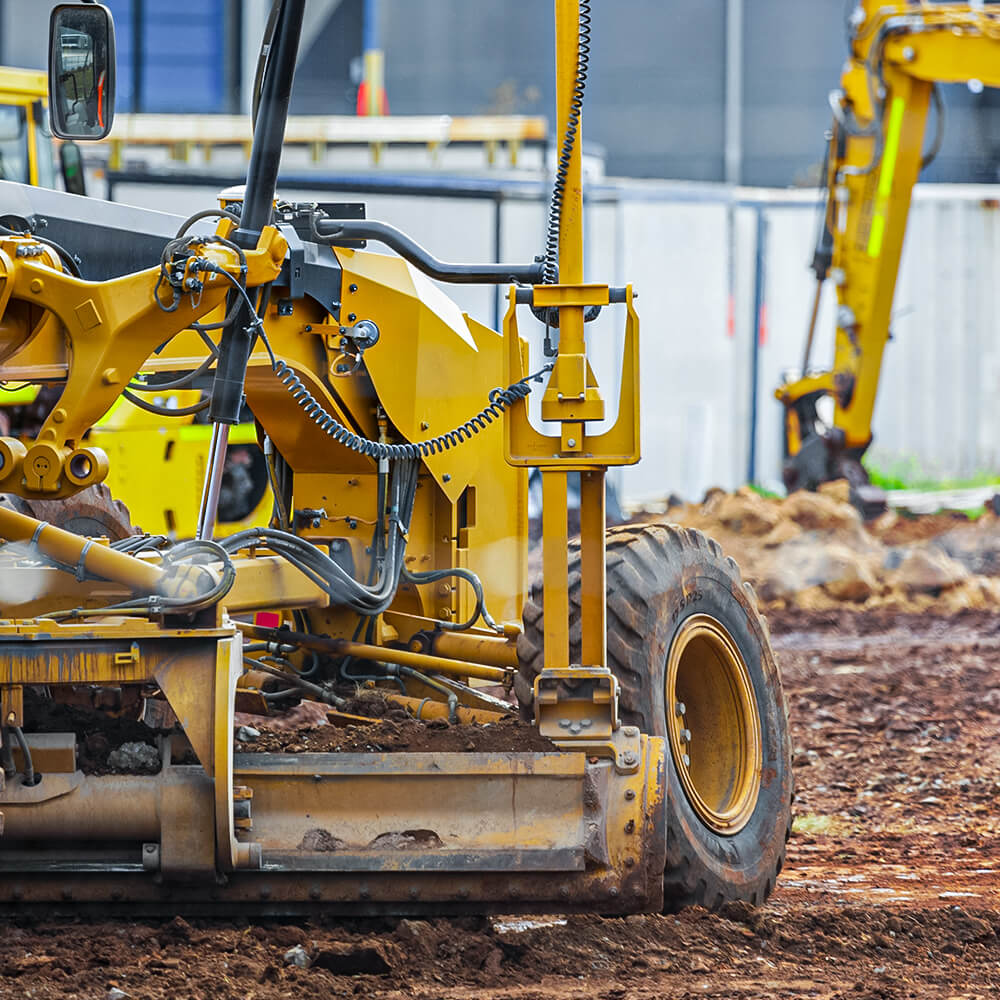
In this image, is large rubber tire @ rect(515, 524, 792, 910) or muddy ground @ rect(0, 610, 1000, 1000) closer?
muddy ground @ rect(0, 610, 1000, 1000)

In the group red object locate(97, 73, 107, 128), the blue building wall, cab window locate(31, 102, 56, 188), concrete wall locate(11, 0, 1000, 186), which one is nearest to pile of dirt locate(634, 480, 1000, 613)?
cab window locate(31, 102, 56, 188)

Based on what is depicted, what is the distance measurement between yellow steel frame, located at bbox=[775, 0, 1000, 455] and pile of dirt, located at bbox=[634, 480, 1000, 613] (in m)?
1.21

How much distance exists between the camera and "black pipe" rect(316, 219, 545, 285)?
5.19m

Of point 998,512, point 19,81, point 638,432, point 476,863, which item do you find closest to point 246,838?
point 476,863

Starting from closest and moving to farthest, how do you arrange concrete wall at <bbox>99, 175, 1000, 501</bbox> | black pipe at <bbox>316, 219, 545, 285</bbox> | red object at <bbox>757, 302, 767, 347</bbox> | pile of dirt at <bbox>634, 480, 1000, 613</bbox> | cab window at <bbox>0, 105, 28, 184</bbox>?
black pipe at <bbox>316, 219, 545, 285</bbox>, cab window at <bbox>0, 105, 28, 184</bbox>, pile of dirt at <bbox>634, 480, 1000, 613</bbox>, concrete wall at <bbox>99, 175, 1000, 501</bbox>, red object at <bbox>757, 302, 767, 347</bbox>

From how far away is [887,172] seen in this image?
14055 millimetres

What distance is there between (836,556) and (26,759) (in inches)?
355

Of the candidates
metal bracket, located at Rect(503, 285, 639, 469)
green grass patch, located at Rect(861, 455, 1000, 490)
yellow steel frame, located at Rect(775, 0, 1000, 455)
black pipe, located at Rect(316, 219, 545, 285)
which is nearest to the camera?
metal bracket, located at Rect(503, 285, 639, 469)

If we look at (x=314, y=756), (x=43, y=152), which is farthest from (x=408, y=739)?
(x=43, y=152)

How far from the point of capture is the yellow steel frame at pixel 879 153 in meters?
13.6

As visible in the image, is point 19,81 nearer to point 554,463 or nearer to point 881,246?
point 554,463

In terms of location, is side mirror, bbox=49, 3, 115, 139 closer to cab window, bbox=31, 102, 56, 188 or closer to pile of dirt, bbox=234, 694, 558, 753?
pile of dirt, bbox=234, 694, 558, 753

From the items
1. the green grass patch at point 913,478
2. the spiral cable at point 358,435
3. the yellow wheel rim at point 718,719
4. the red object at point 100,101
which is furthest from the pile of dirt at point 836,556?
the red object at point 100,101

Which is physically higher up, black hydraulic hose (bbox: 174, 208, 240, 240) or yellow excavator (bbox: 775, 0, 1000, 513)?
yellow excavator (bbox: 775, 0, 1000, 513)
